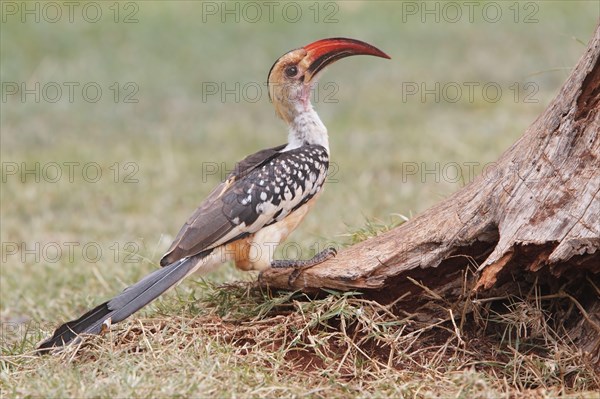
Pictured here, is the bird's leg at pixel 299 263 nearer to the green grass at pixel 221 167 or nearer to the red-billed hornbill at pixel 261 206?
the red-billed hornbill at pixel 261 206

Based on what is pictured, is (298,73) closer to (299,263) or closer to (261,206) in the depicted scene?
(261,206)

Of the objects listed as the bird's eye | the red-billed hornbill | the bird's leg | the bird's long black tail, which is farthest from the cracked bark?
the bird's eye

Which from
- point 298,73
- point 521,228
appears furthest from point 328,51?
point 521,228

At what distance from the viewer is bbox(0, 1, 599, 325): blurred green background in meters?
6.82

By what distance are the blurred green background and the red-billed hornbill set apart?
1.02m

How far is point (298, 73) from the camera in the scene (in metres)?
4.67

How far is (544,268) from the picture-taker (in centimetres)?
373

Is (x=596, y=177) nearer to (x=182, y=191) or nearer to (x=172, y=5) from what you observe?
(x=182, y=191)

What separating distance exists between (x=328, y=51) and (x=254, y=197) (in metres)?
0.87

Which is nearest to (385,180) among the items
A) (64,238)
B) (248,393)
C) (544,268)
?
(64,238)

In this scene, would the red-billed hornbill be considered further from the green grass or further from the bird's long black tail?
the green grass

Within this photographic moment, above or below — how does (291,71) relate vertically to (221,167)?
above

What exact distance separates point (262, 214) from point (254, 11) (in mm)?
6910

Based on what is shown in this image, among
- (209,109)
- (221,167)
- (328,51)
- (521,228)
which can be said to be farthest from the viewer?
(209,109)
